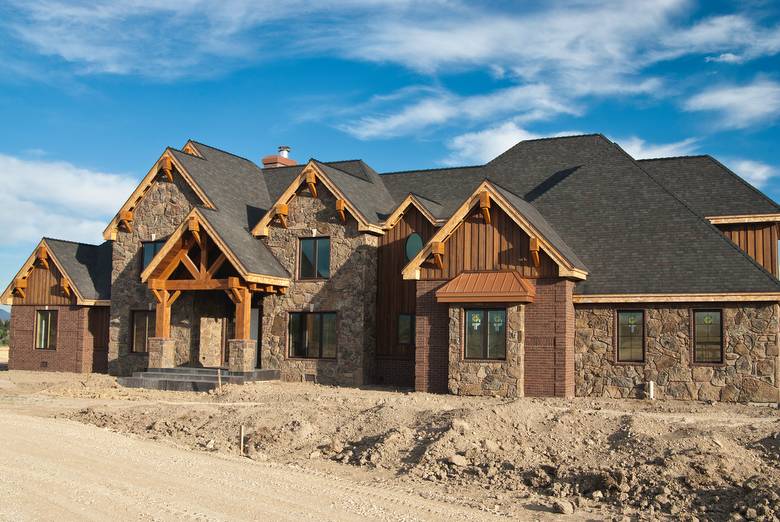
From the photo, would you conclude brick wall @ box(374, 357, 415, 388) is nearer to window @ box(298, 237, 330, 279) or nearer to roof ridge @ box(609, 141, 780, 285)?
window @ box(298, 237, 330, 279)

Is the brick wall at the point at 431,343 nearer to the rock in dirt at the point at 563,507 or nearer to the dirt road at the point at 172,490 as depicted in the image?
the dirt road at the point at 172,490

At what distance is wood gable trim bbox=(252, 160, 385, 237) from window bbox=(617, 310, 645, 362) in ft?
28.1

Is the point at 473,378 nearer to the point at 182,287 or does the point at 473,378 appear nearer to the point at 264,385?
the point at 264,385

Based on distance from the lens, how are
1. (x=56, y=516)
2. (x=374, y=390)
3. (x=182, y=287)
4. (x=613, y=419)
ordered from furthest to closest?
(x=182, y=287), (x=374, y=390), (x=613, y=419), (x=56, y=516)

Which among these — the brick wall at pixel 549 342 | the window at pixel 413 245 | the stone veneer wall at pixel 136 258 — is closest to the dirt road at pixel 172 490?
the brick wall at pixel 549 342

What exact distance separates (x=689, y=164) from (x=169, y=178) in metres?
18.2

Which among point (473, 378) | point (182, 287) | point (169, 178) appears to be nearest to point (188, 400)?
point (182, 287)

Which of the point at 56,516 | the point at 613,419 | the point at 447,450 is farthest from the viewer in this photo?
the point at 613,419

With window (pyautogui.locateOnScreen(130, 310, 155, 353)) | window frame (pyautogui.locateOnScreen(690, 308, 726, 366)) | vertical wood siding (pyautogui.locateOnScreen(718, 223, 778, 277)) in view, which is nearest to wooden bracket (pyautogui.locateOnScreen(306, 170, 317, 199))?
window (pyautogui.locateOnScreen(130, 310, 155, 353))

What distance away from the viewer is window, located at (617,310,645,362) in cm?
2361

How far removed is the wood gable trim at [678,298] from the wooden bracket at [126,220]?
1687cm

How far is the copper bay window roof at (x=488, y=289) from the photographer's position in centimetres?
2334

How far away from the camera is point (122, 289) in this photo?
105ft

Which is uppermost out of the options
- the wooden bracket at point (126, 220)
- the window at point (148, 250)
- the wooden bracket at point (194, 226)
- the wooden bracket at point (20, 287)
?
the wooden bracket at point (126, 220)
